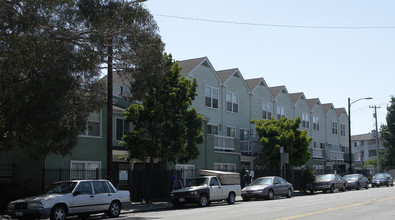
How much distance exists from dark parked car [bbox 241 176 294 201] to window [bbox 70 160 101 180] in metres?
8.19

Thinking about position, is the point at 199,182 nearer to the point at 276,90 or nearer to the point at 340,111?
the point at 276,90

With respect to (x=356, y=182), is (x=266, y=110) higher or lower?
higher

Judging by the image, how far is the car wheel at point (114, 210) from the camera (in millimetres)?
17203

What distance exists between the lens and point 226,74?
38.8 m

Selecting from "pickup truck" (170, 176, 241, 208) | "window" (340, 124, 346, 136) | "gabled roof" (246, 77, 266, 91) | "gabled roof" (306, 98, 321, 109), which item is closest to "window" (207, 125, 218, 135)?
"gabled roof" (246, 77, 266, 91)

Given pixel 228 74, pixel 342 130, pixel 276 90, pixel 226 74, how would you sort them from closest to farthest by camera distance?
pixel 228 74
pixel 226 74
pixel 276 90
pixel 342 130

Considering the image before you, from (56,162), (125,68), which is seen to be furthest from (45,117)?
(56,162)

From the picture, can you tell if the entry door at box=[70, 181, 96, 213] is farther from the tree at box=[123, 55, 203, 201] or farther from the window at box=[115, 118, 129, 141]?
the window at box=[115, 118, 129, 141]

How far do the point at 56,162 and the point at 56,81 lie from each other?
26.3 feet

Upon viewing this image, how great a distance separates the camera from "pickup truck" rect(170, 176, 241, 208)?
21562mm

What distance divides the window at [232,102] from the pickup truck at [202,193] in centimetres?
1501

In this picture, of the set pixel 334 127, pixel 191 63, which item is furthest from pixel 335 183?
pixel 334 127

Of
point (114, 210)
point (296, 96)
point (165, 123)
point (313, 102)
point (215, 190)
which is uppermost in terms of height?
point (296, 96)

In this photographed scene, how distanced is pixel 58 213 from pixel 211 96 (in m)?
22.1
